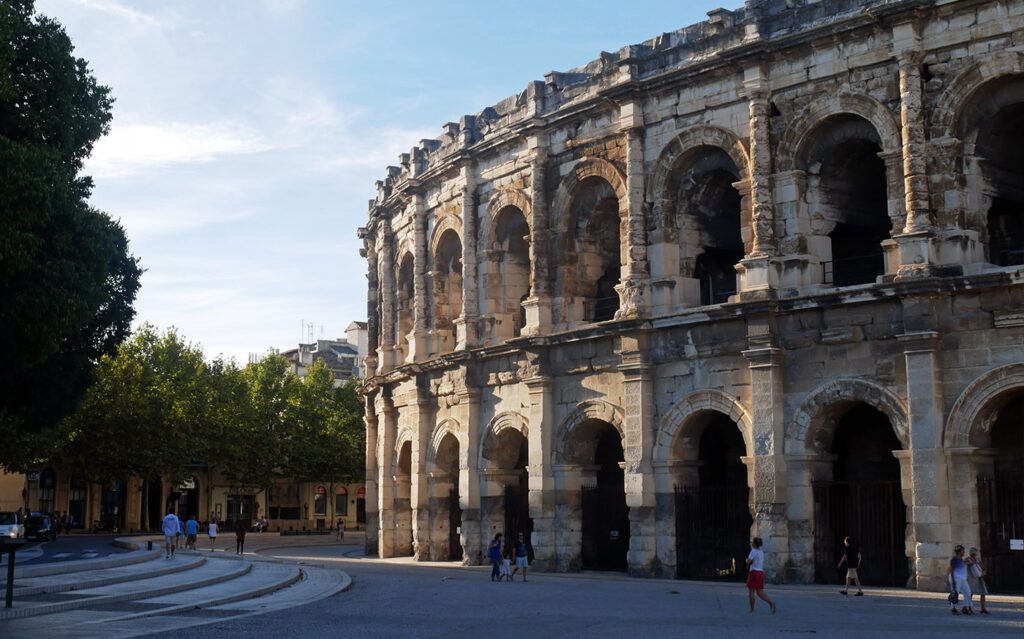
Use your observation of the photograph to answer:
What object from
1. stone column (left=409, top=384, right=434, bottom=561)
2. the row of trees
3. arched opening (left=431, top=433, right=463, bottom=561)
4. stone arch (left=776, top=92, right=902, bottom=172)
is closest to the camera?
stone arch (left=776, top=92, right=902, bottom=172)

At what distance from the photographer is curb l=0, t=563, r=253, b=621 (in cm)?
1631

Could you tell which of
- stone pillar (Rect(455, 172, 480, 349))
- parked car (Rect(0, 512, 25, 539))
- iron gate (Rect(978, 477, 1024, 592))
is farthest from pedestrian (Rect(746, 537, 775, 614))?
parked car (Rect(0, 512, 25, 539))

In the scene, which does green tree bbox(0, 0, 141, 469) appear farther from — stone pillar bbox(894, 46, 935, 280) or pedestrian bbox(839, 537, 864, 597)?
stone pillar bbox(894, 46, 935, 280)

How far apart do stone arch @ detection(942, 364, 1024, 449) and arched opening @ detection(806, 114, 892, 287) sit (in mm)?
3803

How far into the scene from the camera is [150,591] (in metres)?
19.9

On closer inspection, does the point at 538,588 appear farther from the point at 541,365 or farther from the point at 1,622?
the point at 1,622

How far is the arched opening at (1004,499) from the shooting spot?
69.8ft

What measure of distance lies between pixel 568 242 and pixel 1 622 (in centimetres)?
1633

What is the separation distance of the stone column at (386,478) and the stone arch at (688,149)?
41.7ft

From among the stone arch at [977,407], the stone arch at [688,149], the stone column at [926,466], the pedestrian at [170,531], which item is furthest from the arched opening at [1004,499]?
the pedestrian at [170,531]

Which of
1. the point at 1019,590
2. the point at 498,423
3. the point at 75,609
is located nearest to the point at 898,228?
the point at 1019,590

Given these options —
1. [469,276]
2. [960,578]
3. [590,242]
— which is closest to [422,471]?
[469,276]

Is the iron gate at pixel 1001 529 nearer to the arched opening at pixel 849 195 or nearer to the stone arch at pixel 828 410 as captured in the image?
the stone arch at pixel 828 410

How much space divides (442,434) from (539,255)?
6354 millimetres
